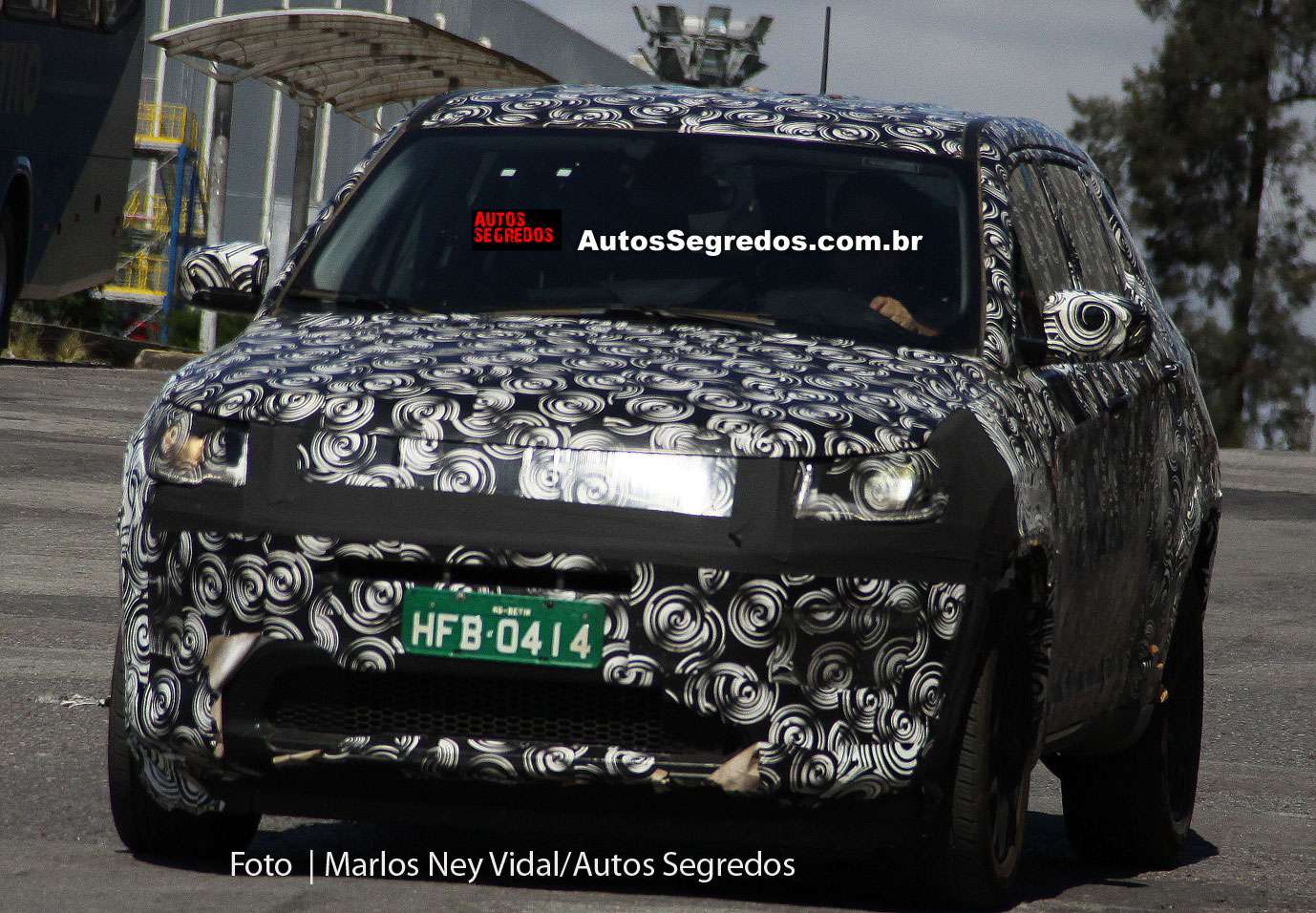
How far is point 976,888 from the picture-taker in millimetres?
4984

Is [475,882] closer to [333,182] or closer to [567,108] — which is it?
[567,108]

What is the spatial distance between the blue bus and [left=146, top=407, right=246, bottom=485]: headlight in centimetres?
1853

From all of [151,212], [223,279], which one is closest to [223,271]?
[223,279]

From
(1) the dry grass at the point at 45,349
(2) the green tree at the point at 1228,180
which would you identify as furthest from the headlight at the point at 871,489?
(2) the green tree at the point at 1228,180

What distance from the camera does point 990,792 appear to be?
4926 mm

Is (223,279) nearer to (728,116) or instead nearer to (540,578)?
(728,116)

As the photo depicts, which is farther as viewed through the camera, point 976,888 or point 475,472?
point 976,888

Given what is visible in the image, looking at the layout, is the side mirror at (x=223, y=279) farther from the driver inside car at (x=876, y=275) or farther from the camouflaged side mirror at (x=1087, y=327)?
the camouflaged side mirror at (x=1087, y=327)

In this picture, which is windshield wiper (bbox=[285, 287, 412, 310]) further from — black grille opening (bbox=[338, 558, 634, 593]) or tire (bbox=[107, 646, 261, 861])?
black grille opening (bbox=[338, 558, 634, 593])

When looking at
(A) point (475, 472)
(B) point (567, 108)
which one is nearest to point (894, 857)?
(A) point (475, 472)

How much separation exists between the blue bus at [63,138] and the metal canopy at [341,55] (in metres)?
2.46

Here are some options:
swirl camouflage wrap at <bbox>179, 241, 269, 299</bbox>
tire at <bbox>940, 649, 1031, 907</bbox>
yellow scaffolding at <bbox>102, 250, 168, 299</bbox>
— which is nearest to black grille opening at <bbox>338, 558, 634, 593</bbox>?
tire at <bbox>940, 649, 1031, 907</bbox>

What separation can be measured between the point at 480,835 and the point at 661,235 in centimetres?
144

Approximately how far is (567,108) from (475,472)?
187 cm
